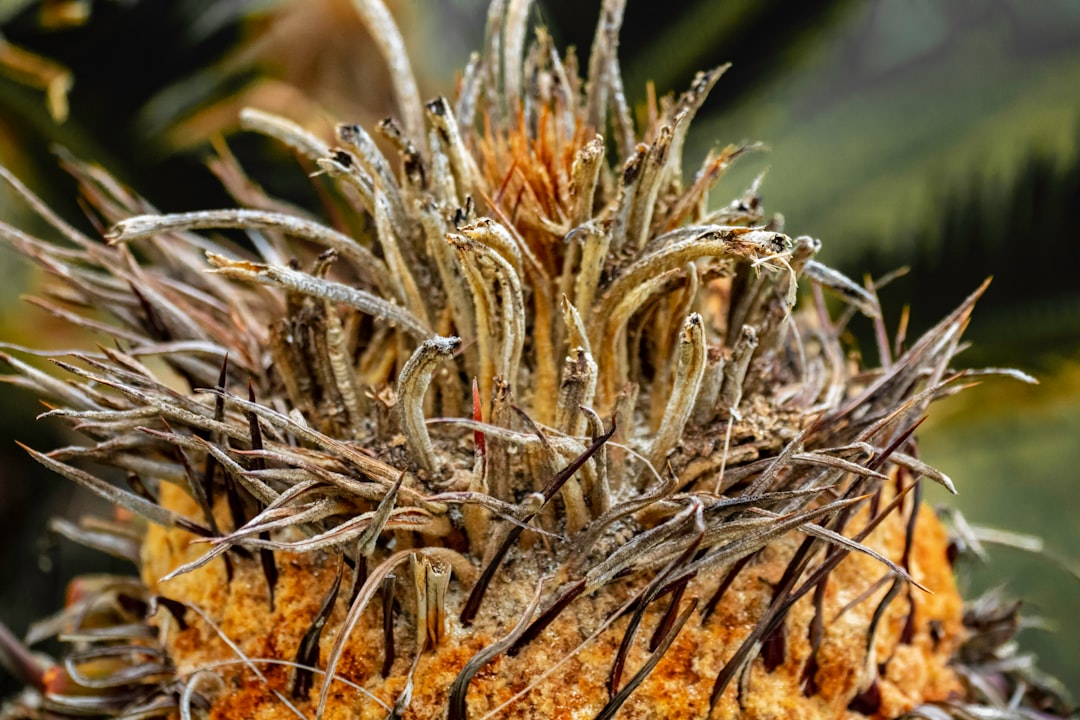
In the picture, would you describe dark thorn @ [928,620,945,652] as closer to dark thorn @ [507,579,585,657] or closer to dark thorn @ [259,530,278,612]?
dark thorn @ [507,579,585,657]

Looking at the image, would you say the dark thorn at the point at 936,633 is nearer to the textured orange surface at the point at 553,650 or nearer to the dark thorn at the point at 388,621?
the textured orange surface at the point at 553,650

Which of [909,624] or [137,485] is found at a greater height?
[137,485]

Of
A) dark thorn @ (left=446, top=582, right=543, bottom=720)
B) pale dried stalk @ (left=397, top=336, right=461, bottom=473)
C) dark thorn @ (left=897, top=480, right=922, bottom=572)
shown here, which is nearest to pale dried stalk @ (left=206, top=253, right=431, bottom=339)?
pale dried stalk @ (left=397, top=336, right=461, bottom=473)

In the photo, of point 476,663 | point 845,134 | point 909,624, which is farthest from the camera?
point 845,134

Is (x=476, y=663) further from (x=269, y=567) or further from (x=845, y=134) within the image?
(x=845, y=134)

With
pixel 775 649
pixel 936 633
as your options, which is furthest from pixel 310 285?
pixel 936 633
